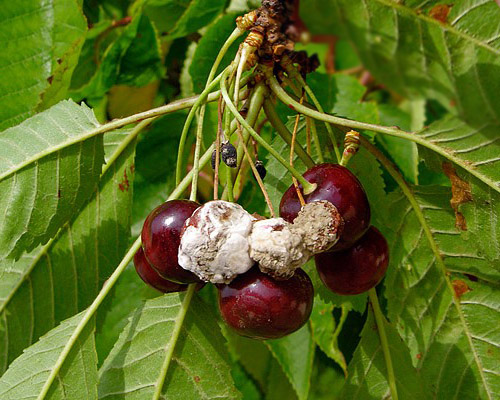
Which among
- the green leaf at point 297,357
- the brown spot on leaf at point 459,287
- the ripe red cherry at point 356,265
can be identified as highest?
the ripe red cherry at point 356,265

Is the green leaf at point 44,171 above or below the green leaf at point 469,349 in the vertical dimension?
above

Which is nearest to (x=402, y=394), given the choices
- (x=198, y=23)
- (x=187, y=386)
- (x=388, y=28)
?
(x=187, y=386)

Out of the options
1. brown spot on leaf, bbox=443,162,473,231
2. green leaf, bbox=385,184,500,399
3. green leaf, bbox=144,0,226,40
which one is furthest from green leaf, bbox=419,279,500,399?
green leaf, bbox=144,0,226,40

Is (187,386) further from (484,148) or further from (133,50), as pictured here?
(133,50)

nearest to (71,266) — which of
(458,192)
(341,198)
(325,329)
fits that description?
(325,329)

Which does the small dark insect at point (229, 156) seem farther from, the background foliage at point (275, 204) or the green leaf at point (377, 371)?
the green leaf at point (377, 371)

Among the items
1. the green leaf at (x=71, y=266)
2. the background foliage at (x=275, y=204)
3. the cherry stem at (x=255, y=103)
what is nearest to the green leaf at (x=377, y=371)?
the background foliage at (x=275, y=204)
